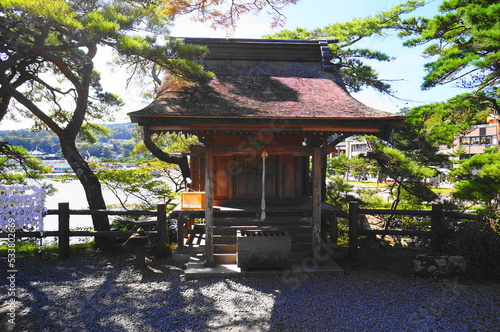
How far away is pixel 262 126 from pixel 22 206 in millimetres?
6077

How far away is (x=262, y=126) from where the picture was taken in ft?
20.5

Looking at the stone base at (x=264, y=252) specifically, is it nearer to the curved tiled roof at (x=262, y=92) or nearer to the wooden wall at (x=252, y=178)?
the wooden wall at (x=252, y=178)

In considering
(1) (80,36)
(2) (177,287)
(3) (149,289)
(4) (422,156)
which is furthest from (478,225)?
(1) (80,36)

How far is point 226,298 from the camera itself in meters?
5.57

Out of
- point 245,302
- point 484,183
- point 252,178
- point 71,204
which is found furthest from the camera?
point 71,204

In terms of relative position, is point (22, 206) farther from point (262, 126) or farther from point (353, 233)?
point (353, 233)

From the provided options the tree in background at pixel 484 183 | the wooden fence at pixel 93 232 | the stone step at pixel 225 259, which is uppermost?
the tree in background at pixel 484 183

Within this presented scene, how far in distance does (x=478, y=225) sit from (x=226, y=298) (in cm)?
563

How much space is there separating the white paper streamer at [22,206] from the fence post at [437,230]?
968 centimetres

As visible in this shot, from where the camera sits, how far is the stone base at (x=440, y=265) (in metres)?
6.23

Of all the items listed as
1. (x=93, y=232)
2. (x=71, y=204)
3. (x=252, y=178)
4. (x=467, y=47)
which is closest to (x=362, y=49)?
(x=467, y=47)

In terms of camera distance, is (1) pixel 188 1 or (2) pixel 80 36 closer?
(2) pixel 80 36

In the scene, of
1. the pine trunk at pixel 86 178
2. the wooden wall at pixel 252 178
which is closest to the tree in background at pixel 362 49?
the wooden wall at pixel 252 178

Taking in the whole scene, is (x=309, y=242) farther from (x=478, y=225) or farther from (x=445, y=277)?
(x=478, y=225)
